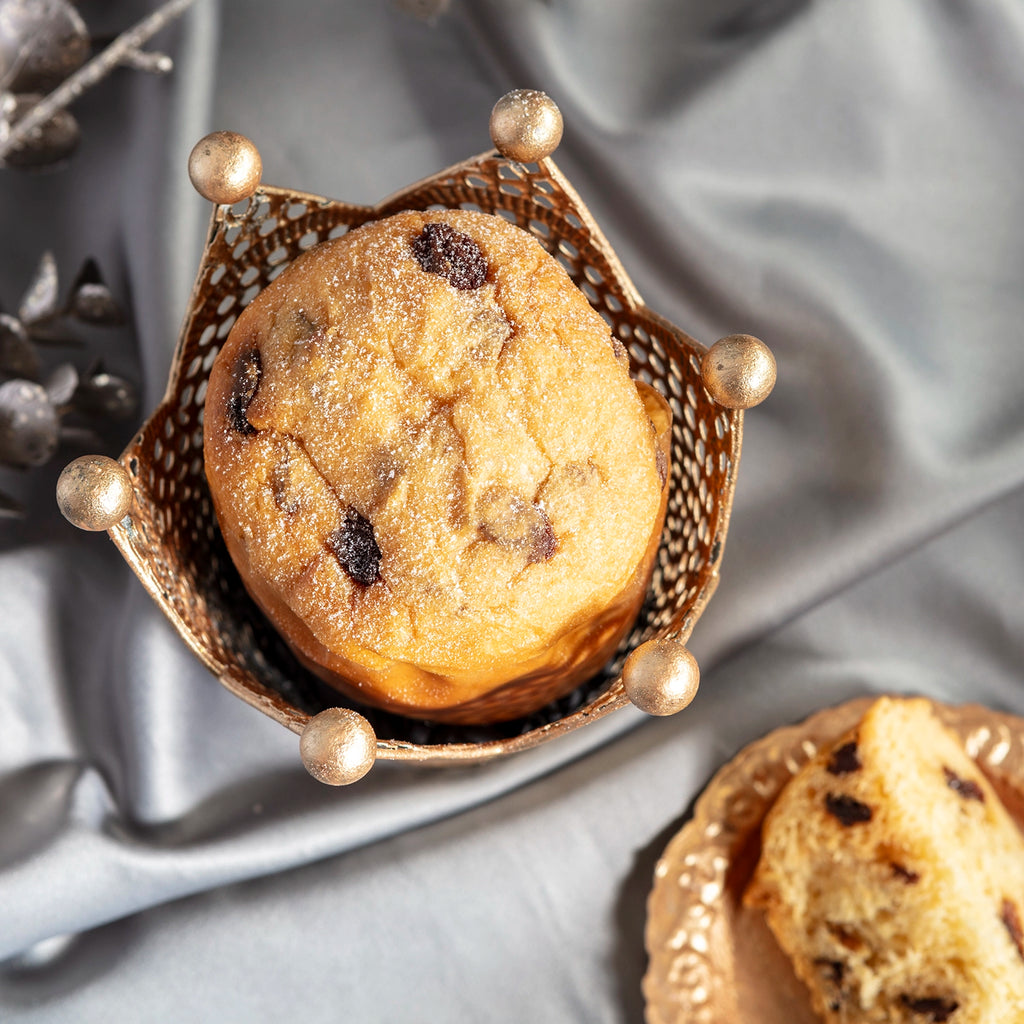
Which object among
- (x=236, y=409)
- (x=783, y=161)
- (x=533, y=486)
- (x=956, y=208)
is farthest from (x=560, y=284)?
(x=956, y=208)

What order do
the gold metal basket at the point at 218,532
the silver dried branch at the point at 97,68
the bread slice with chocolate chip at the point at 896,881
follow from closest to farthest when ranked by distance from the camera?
the gold metal basket at the point at 218,532
the bread slice with chocolate chip at the point at 896,881
the silver dried branch at the point at 97,68

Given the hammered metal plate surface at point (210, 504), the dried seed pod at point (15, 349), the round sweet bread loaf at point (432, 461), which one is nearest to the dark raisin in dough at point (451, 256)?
the round sweet bread loaf at point (432, 461)

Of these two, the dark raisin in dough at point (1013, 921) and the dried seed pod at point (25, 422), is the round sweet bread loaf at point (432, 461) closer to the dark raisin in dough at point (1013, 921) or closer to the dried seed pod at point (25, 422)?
the dried seed pod at point (25, 422)

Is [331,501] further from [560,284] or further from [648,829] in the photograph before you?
[648,829]

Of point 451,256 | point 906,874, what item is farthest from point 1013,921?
point 451,256

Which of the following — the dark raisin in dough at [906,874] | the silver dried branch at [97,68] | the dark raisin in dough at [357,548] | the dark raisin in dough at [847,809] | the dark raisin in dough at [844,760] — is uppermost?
the silver dried branch at [97,68]

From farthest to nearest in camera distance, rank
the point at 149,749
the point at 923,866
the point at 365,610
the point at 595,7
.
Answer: the point at 595,7 < the point at 149,749 < the point at 923,866 < the point at 365,610
